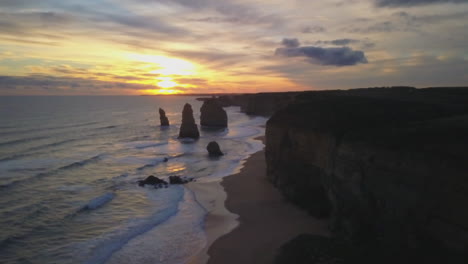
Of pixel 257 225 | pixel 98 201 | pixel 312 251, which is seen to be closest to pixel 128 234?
pixel 98 201

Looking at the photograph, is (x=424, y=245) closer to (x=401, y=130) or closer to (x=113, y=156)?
(x=401, y=130)

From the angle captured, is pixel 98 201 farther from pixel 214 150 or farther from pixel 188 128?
pixel 188 128

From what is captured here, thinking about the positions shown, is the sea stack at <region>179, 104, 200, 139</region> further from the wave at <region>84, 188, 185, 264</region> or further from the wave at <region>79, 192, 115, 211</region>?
the wave at <region>84, 188, 185, 264</region>

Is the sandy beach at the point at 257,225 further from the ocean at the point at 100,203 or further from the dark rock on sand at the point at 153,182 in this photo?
the dark rock on sand at the point at 153,182

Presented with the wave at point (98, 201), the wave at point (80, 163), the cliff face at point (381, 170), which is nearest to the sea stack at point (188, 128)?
the wave at point (80, 163)

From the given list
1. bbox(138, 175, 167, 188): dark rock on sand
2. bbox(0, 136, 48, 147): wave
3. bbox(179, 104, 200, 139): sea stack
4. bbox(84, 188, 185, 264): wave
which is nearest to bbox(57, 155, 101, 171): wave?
bbox(138, 175, 167, 188): dark rock on sand
